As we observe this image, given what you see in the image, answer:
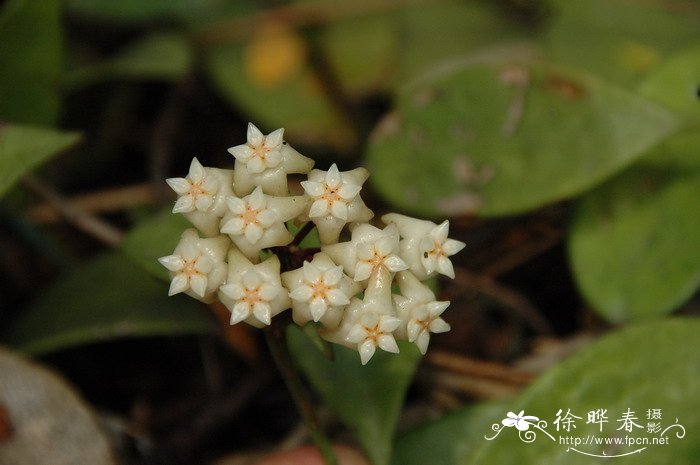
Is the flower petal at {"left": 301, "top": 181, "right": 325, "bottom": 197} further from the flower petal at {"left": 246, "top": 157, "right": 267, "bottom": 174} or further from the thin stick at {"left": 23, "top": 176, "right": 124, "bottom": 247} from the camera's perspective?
the thin stick at {"left": 23, "top": 176, "right": 124, "bottom": 247}

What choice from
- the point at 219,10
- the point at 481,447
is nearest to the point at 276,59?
the point at 219,10

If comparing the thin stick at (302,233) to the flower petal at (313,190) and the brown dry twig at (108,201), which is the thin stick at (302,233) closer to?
the flower petal at (313,190)

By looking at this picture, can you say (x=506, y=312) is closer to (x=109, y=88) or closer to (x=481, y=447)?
(x=481, y=447)

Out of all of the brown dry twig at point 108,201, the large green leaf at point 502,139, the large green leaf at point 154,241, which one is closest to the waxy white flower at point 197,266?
the large green leaf at point 154,241

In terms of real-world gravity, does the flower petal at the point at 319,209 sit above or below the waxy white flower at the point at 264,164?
below

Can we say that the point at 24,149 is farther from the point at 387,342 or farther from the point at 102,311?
the point at 387,342

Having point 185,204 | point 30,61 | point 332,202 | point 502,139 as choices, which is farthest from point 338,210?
point 30,61

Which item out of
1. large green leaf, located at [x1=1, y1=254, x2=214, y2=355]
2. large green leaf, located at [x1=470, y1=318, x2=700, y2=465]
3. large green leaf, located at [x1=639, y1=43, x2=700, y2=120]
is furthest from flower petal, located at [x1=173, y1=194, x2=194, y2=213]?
large green leaf, located at [x1=639, y1=43, x2=700, y2=120]
